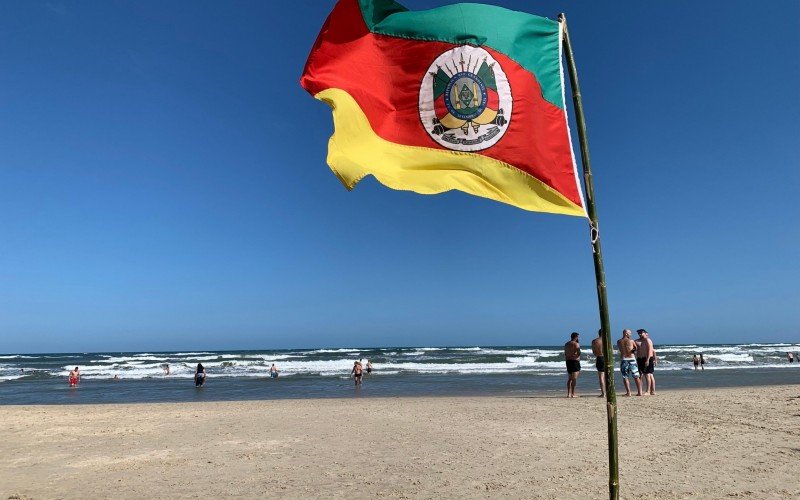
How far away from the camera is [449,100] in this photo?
431 cm

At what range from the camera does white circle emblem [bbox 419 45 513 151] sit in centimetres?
413

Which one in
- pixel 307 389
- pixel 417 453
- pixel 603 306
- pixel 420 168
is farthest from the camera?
pixel 307 389

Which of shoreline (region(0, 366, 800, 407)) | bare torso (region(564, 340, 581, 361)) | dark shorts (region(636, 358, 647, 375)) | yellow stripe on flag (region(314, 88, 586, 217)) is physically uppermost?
yellow stripe on flag (region(314, 88, 586, 217))

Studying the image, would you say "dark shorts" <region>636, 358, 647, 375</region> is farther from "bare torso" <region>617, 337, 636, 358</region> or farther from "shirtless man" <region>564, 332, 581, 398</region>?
"shirtless man" <region>564, 332, 581, 398</region>

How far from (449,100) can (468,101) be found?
0.60 feet

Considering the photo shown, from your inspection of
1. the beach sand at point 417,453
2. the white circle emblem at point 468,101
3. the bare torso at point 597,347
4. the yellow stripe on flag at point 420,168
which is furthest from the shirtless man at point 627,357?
the white circle emblem at point 468,101

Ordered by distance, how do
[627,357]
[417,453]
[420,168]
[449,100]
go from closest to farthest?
[449,100] → [420,168] → [417,453] → [627,357]

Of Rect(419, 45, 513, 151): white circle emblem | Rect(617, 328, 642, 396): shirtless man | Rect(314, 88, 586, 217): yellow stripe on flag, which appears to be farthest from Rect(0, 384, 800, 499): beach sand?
Rect(419, 45, 513, 151): white circle emblem

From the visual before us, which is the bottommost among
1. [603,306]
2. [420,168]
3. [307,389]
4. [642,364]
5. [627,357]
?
[307,389]

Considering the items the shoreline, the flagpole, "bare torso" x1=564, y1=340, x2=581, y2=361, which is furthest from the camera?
the shoreline

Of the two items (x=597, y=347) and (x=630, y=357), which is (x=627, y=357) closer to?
(x=630, y=357)

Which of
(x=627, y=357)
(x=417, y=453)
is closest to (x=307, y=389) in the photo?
(x=627, y=357)

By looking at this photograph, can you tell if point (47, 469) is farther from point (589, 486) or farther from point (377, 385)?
point (377, 385)

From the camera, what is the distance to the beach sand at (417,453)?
668 centimetres
